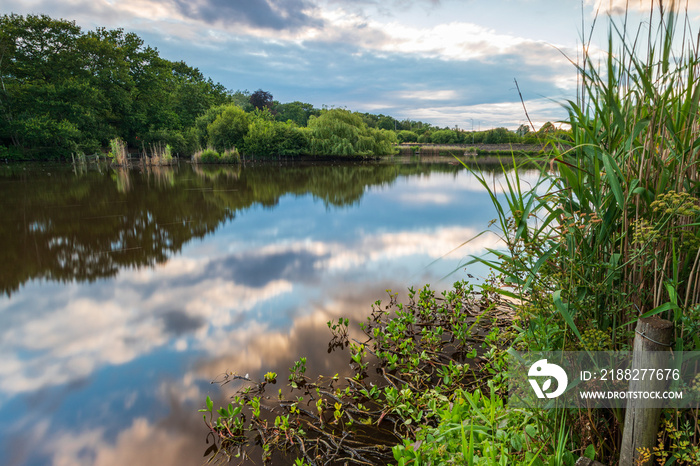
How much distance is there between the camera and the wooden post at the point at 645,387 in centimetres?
122

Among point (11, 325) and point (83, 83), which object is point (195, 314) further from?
point (83, 83)

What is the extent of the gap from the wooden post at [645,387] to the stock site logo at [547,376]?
0.80 feet

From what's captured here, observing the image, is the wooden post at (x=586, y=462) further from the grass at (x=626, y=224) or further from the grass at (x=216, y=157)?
Answer: the grass at (x=216, y=157)

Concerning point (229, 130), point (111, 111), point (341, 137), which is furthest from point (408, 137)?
point (111, 111)

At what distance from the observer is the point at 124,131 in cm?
3584

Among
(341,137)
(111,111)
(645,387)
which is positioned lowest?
(645,387)

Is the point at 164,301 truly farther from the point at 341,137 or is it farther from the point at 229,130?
the point at 229,130

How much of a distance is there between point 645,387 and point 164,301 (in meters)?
5.10

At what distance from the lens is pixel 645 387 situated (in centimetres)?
129

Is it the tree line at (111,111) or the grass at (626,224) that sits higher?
the tree line at (111,111)

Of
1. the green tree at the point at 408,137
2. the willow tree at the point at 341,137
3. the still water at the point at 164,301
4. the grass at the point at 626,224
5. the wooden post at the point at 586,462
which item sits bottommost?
the still water at the point at 164,301

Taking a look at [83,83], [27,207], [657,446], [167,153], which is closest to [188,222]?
[27,207]

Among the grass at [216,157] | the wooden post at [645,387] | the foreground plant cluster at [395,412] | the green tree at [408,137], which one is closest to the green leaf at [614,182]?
the wooden post at [645,387]

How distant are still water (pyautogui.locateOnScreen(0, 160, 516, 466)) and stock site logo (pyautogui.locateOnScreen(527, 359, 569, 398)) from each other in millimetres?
765
